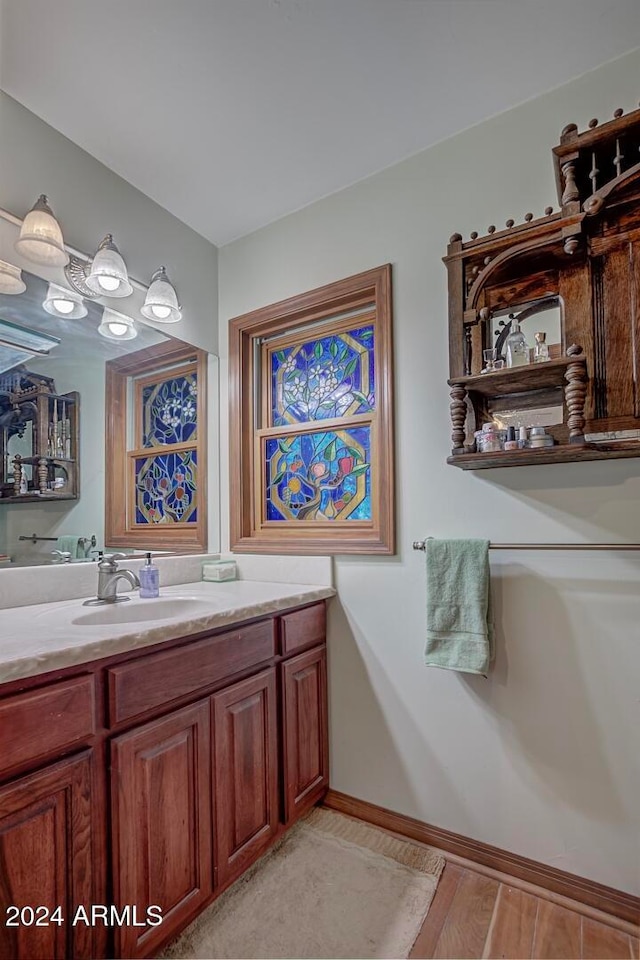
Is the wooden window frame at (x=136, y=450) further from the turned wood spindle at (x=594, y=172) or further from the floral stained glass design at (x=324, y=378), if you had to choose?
the turned wood spindle at (x=594, y=172)

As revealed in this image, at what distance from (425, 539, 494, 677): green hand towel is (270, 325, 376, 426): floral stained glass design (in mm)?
693

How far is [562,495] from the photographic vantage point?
1458 mm

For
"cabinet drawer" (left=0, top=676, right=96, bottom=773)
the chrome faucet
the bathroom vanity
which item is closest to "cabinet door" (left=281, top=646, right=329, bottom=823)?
the bathroom vanity

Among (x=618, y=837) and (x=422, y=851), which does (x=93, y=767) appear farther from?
(x=618, y=837)

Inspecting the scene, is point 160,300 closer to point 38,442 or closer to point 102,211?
point 102,211

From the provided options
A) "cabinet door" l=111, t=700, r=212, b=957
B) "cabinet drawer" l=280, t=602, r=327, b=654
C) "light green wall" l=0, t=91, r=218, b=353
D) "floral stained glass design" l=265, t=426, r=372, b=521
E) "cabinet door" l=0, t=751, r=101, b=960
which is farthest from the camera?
"floral stained glass design" l=265, t=426, r=372, b=521

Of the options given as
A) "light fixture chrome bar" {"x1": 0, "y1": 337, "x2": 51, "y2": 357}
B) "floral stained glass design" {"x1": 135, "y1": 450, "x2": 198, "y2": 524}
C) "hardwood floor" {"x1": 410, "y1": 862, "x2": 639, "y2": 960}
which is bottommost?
"hardwood floor" {"x1": 410, "y1": 862, "x2": 639, "y2": 960}

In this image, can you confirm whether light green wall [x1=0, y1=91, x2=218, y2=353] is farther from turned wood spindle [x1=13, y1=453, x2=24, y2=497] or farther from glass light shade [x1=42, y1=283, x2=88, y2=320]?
turned wood spindle [x1=13, y1=453, x2=24, y2=497]

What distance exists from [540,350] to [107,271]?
1526 millimetres

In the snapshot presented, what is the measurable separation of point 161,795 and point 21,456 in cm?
110

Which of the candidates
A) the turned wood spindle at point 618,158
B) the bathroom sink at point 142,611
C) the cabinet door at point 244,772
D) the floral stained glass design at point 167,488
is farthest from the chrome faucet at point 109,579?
the turned wood spindle at point 618,158

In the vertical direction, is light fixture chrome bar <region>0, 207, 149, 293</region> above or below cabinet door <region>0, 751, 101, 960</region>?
above

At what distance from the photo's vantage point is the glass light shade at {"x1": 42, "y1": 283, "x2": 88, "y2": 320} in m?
1.61

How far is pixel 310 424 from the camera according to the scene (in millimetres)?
2053
